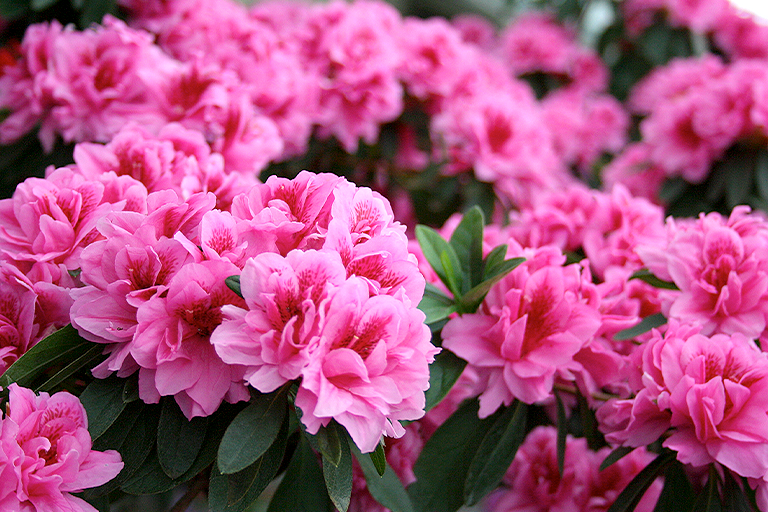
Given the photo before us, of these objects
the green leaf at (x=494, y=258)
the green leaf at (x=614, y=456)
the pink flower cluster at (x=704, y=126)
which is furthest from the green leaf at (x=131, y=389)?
the pink flower cluster at (x=704, y=126)

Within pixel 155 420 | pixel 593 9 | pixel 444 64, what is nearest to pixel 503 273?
pixel 155 420

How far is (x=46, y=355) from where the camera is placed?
0.58 m

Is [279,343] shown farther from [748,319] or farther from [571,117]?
[571,117]

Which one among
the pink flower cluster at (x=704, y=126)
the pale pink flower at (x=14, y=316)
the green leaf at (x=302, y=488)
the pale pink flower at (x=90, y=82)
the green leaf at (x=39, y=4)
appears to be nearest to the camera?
the pale pink flower at (x=14, y=316)

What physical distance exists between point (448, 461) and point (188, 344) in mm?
403

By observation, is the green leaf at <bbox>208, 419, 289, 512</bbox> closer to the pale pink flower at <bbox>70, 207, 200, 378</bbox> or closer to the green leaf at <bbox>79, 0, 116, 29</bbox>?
the pale pink flower at <bbox>70, 207, 200, 378</bbox>

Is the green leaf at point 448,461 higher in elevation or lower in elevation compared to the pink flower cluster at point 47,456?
lower

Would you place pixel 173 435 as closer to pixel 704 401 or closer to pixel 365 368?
pixel 365 368

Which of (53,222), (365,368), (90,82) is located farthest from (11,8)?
(365,368)

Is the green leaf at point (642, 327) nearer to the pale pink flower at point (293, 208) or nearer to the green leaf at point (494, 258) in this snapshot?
the green leaf at point (494, 258)

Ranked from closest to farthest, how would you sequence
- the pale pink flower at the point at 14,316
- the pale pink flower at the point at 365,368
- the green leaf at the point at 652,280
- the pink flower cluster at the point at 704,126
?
the pale pink flower at the point at 365,368 < the pale pink flower at the point at 14,316 < the green leaf at the point at 652,280 < the pink flower cluster at the point at 704,126

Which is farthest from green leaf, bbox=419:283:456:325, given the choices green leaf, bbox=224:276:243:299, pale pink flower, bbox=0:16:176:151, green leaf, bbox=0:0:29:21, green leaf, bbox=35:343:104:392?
green leaf, bbox=0:0:29:21

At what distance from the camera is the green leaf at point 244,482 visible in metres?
0.54

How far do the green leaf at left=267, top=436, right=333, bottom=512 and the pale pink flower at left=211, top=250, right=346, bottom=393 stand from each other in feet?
0.80
